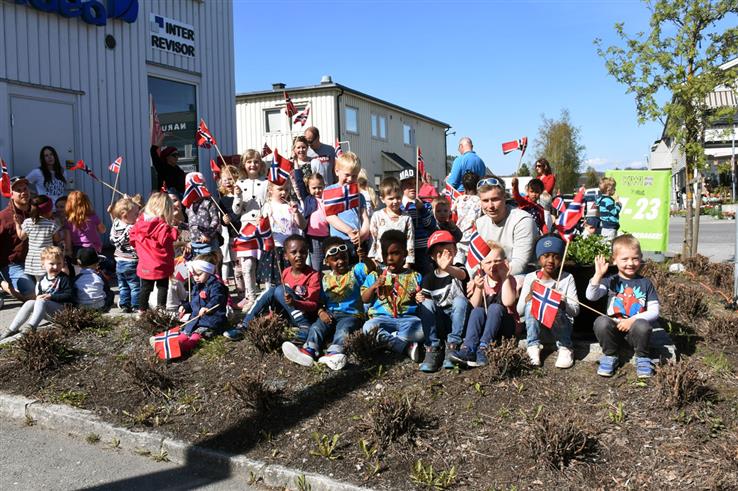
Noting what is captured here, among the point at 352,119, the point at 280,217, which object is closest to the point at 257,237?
the point at 280,217

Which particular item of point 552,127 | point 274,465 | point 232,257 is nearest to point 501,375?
point 274,465

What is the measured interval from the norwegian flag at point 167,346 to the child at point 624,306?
3.60 meters

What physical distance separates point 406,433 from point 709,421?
189cm

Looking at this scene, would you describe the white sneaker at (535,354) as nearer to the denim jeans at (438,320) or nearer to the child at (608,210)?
the denim jeans at (438,320)

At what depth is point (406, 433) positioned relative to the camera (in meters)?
4.30

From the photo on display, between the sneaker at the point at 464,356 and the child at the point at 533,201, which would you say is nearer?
the sneaker at the point at 464,356

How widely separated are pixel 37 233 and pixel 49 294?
1224mm

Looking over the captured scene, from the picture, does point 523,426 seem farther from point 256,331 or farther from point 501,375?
point 256,331

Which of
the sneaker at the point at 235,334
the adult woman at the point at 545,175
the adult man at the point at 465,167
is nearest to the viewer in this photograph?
the sneaker at the point at 235,334

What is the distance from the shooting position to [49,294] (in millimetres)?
7441

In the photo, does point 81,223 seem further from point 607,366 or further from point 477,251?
point 607,366

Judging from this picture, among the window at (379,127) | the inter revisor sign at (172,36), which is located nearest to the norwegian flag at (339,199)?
the inter revisor sign at (172,36)

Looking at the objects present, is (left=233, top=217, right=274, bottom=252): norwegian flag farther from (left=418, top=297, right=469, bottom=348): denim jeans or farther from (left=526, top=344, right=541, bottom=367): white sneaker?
(left=526, top=344, right=541, bottom=367): white sneaker

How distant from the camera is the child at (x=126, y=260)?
7789 millimetres
